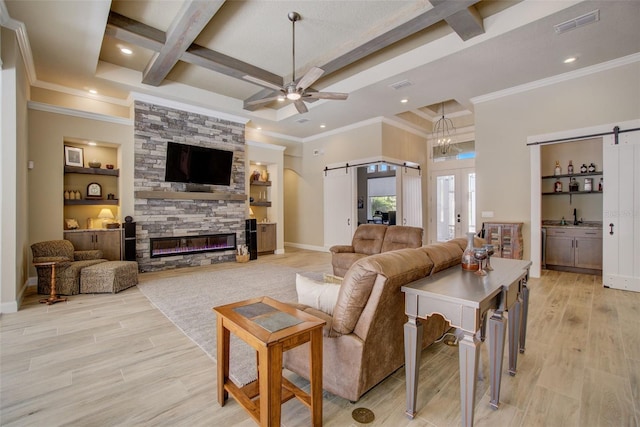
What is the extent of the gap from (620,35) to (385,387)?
17.2 ft

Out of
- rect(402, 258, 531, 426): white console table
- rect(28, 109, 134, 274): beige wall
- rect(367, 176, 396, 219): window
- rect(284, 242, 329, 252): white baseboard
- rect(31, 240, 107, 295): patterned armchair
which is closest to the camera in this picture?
rect(402, 258, 531, 426): white console table

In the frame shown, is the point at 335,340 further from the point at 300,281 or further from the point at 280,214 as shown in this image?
the point at 280,214

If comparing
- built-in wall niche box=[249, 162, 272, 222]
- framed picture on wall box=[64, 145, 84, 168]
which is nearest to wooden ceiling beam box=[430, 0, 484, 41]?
built-in wall niche box=[249, 162, 272, 222]

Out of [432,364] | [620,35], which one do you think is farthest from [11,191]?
[620,35]

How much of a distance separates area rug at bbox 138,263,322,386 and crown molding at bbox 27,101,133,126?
3.21 meters

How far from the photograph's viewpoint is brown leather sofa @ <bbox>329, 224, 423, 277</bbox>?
4660mm

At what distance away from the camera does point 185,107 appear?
6.30 m

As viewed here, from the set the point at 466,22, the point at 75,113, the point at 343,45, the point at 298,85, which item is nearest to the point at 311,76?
the point at 298,85

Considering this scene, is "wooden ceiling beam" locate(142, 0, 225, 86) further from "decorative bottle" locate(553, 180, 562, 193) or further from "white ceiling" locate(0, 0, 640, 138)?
"decorative bottle" locate(553, 180, 562, 193)

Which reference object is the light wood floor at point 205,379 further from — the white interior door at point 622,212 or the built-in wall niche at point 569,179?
the built-in wall niche at point 569,179

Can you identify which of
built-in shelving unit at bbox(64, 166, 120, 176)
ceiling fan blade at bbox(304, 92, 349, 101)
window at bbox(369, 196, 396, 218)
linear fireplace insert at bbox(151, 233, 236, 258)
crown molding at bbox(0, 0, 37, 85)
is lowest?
linear fireplace insert at bbox(151, 233, 236, 258)

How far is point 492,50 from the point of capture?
13.5 feet

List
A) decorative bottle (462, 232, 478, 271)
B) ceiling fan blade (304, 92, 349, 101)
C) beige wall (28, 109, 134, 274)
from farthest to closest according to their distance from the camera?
beige wall (28, 109, 134, 274) < ceiling fan blade (304, 92, 349, 101) < decorative bottle (462, 232, 478, 271)

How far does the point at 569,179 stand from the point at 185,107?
8.07 meters
